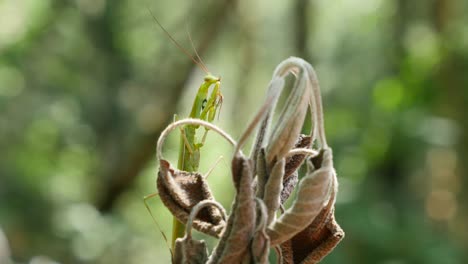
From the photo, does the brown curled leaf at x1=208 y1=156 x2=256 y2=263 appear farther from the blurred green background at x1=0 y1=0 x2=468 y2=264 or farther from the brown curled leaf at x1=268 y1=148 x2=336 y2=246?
the blurred green background at x1=0 y1=0 x2=468 y2=264

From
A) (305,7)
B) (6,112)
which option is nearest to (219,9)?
(305,7)

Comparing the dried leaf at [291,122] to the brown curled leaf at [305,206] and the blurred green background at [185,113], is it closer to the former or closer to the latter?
the brown curled leaf at [305,206]

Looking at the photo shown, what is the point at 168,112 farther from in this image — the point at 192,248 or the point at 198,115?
the point at 192,248

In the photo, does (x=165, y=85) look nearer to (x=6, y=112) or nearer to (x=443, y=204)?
(x=6, y=112)

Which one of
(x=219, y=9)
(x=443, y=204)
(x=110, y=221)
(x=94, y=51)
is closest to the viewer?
(x=219, y=9)

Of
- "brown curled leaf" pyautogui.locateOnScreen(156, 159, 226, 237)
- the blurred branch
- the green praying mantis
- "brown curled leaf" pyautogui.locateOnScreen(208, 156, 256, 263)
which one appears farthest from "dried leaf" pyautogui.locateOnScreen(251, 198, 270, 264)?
the blurred branch

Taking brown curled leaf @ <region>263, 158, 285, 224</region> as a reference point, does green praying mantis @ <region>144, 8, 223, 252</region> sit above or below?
below

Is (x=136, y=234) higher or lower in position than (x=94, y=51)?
lower

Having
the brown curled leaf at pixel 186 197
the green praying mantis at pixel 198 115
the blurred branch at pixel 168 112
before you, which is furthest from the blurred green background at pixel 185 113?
the brown curled leaf at pixel 186 197
